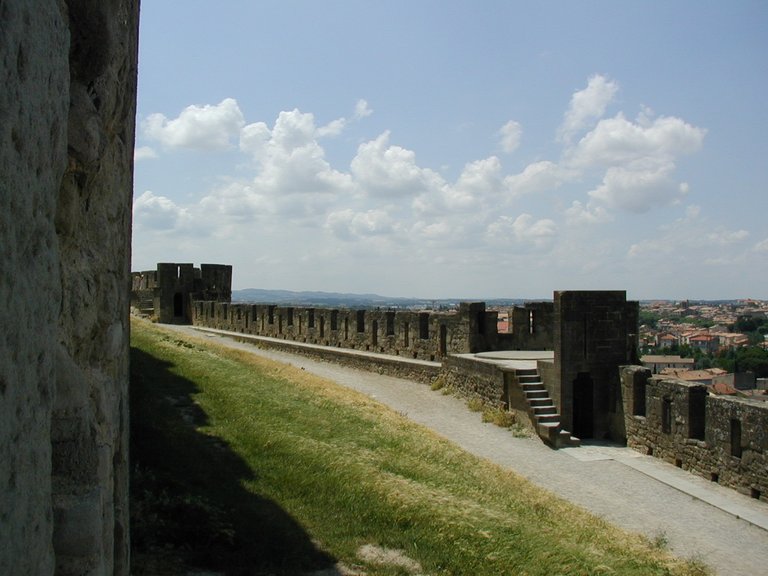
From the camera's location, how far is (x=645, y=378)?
14172 millimetres

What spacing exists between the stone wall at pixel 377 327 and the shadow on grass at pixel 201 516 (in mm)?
12098

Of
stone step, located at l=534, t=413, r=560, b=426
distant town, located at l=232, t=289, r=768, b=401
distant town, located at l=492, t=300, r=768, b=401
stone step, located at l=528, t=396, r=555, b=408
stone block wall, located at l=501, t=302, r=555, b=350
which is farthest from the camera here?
distant town, located at l=492, t=300, r=768, b=401

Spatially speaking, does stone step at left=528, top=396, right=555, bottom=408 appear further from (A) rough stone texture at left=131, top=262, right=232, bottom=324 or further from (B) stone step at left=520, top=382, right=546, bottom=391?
(A) rough stone texture at left=131, top=262, right=232, bottom=324

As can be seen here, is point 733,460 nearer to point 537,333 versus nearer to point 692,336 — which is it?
point 537,333

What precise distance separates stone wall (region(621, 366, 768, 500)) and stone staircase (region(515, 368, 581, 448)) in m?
1.42

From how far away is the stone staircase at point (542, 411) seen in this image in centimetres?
1433

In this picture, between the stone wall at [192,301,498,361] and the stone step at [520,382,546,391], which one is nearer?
the stone step at [520,382,546,391]

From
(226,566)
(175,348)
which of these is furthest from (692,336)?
(226,566)

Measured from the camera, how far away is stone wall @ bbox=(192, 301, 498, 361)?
20328 mm

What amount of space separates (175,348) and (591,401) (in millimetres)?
11027

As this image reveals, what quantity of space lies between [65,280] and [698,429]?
12266mm

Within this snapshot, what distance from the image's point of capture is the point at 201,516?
20.0ft

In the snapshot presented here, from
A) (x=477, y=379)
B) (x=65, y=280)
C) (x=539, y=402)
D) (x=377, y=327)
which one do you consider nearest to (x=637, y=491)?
(x=539, y=402)

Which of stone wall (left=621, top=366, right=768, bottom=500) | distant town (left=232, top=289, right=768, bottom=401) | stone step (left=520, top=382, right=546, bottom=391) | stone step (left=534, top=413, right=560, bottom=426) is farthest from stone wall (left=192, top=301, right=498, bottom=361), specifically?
stone wall (left=621, top=366, right=768, bottom=500)
